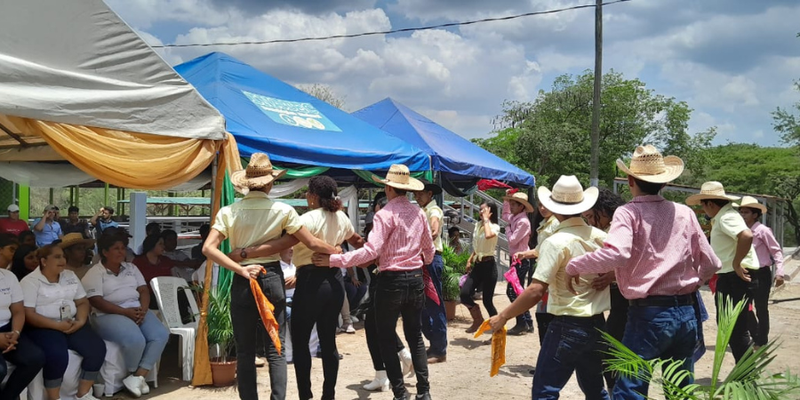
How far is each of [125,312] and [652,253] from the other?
4.29 meters

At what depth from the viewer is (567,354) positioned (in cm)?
334

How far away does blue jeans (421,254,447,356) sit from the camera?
21.5 feet

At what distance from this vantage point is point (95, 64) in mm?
4930

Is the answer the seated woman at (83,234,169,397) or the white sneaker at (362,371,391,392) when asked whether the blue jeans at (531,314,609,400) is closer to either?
the white sneaker at (362,371,391,392)

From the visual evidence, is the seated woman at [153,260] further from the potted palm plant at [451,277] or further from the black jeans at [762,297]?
the black jeans at [762,297]

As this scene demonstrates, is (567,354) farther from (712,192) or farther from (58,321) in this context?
(58,321)

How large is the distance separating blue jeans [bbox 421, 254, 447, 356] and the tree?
2306 centimetres

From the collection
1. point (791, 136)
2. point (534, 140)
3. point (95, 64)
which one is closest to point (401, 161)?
point (95, 64)

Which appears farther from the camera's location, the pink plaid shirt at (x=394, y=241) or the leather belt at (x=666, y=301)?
the pink plaid shirt at (x=394, y=241)

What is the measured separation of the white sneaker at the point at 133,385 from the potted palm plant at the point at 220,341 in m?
0.63

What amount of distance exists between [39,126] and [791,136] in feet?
109

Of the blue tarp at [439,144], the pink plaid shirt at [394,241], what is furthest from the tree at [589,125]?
the pink plaid shirt at [394,241]

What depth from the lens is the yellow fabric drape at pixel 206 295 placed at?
18.5ft

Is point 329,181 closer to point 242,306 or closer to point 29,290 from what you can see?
point 242,306
